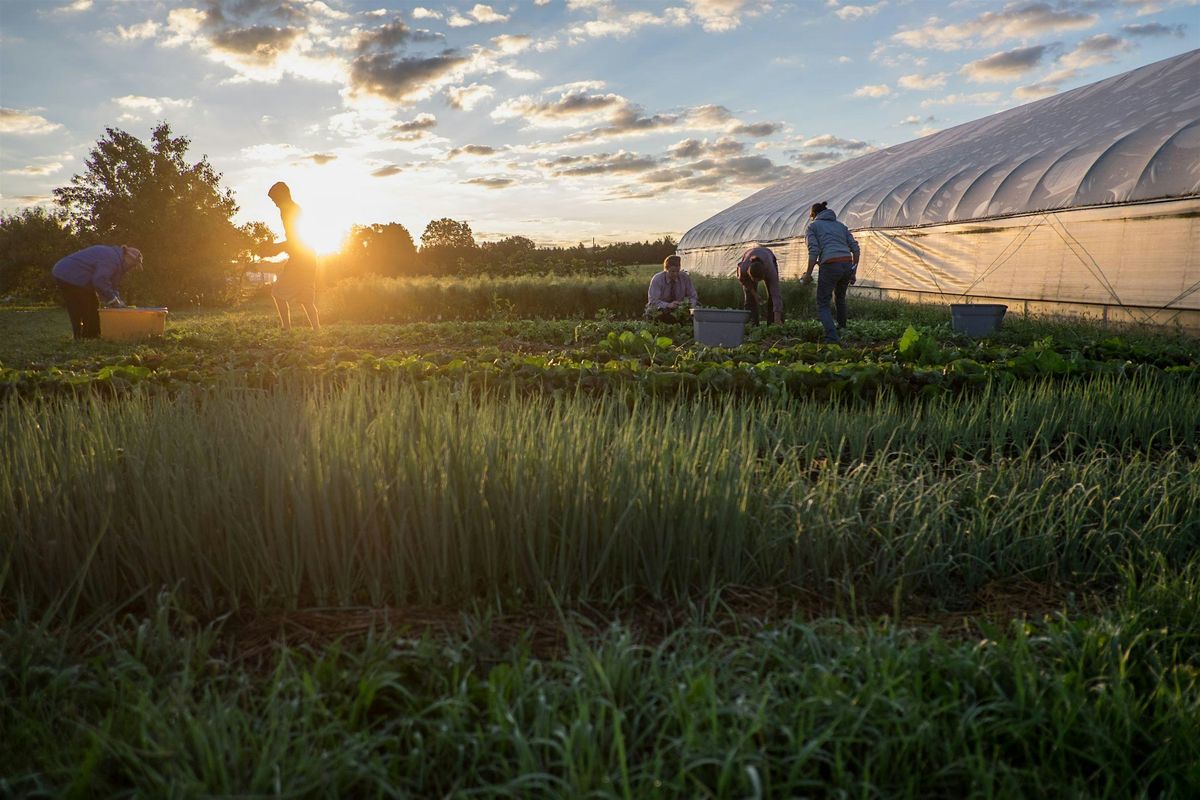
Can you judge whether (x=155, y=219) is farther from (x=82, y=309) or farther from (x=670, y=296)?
(x=670, y=296)

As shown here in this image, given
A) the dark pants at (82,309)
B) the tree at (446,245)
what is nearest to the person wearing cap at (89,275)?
the dark pants at (82,309)

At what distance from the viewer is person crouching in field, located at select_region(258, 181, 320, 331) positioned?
829 cm

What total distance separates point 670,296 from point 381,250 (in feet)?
81.5

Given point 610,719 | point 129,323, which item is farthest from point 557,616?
point 129,323

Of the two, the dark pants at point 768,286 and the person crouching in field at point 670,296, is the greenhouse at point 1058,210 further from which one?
the person crouching in field at point 670,296

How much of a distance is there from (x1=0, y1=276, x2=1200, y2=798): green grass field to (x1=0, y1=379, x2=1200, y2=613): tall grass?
0.04ft

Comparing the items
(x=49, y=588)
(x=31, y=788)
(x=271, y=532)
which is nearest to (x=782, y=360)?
(x=271, y=532)

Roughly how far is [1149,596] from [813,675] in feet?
3.96

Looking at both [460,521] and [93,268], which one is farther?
[93,268]

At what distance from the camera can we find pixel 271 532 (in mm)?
2084

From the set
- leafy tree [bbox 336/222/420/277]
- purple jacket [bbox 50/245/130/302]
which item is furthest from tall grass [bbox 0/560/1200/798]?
leafy tree [bbox 336/222/420/277]

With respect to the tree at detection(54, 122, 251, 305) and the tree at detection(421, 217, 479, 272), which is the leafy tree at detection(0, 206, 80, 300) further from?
the tree at detection(421, 217, 479, 272)

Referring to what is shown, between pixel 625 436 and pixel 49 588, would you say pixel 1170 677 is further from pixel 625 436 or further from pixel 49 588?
pixel 49 588

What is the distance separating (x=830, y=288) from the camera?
9.70m
